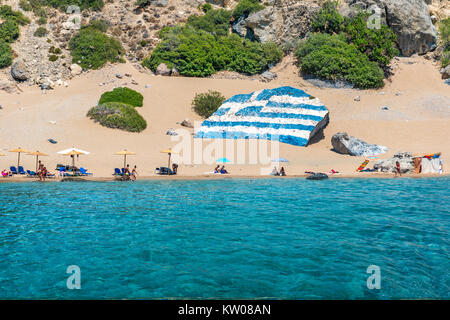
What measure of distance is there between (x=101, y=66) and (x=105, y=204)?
35713 millimetres

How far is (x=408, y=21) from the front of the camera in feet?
160

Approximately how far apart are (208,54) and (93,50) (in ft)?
49.0

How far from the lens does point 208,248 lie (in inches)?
396

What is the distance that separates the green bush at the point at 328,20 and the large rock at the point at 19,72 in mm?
37322

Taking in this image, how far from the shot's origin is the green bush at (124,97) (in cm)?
3726

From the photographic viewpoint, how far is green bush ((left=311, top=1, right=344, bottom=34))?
49031mm

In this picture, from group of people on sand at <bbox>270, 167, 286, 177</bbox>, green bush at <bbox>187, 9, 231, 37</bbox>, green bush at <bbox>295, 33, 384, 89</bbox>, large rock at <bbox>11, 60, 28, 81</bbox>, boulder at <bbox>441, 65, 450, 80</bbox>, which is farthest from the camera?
green bush at <bbox>187, 9, 231, 37</bbox>

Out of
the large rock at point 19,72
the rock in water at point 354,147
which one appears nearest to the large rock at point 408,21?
the rock in water at point 354,147

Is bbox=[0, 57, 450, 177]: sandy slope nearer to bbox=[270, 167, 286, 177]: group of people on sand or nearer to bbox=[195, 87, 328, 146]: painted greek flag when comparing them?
bbox=[270, 167, 286, 177]: group of people on sand

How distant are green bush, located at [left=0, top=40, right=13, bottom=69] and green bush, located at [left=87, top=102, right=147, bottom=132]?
61.3 ft

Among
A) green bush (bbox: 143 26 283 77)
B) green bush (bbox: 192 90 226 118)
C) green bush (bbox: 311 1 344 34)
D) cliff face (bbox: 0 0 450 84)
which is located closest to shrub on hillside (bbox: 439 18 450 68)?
cliff face (bbox: 0 0 450 84)

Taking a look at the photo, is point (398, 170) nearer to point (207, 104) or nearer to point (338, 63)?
point (207, 104)
